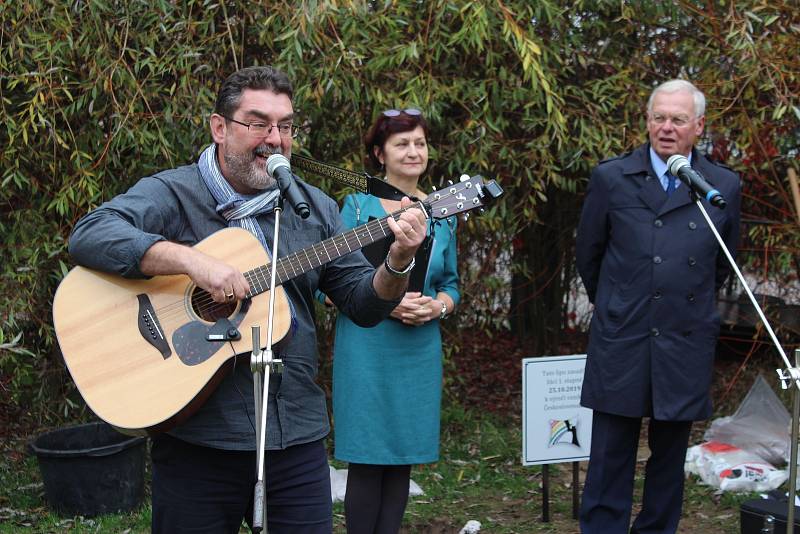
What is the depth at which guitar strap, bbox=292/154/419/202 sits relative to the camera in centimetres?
340

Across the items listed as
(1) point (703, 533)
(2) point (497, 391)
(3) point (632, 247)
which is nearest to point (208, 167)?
(3) point (632, 247)

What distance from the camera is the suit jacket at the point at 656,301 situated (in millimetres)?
3910

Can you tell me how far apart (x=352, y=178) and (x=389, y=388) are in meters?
0.87

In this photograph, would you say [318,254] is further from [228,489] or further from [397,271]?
[228,489]

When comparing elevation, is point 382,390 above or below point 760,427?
above

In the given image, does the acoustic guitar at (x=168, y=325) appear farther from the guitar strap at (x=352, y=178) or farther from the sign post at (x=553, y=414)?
the sign post at (x=553, y=414)

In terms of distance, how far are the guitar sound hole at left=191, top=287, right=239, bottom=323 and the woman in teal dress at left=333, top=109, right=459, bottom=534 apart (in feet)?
3.77

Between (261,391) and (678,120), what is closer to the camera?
(261,391)

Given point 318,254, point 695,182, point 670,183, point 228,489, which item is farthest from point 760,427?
point 228,489

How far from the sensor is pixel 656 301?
154 inches

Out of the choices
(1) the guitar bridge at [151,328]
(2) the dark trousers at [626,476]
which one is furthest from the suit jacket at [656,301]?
(1) the guitar bridge at [151,328]

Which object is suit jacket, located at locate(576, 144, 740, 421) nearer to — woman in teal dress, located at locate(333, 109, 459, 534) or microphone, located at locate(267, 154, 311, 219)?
woman in teal dress, located at locate(333, 109, 459, 534)

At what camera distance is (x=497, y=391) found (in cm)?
764

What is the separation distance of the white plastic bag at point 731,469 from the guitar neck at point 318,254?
3241 millimetres
